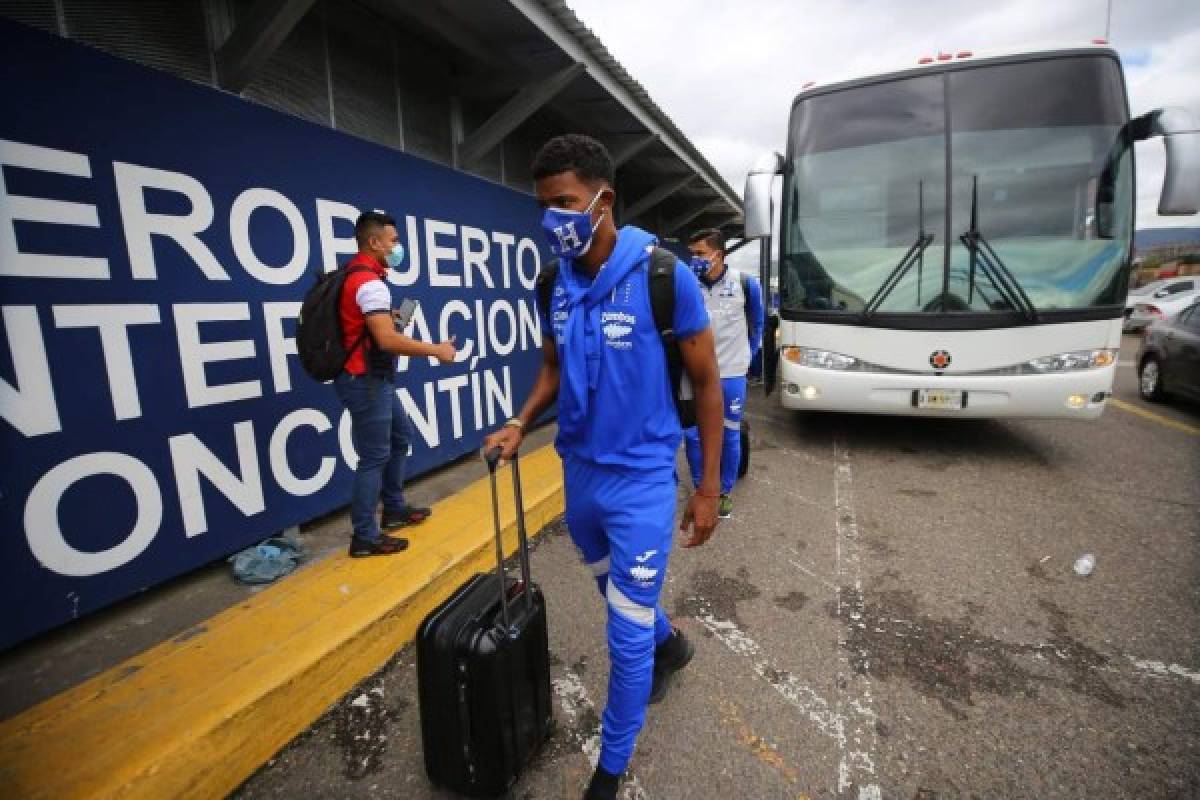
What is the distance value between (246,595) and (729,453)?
9.53 ft

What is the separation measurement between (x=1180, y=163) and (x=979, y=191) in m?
1.26

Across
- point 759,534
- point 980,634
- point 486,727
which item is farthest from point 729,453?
point 486,727

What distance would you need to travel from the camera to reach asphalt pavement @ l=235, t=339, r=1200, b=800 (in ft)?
6.14

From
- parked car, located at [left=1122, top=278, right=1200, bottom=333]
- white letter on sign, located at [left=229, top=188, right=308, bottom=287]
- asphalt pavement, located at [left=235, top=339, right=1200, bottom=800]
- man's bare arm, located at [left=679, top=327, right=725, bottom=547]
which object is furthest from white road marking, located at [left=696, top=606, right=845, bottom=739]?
parked car, located at [left=1122, top=278, right=1200, bottom=333]

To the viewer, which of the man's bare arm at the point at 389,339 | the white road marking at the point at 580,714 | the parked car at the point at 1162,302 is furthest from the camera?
the parked car at the point at 1162,302

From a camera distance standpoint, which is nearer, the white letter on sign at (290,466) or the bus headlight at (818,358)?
the white letter on sign at (290,466)

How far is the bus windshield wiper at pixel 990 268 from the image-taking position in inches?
175

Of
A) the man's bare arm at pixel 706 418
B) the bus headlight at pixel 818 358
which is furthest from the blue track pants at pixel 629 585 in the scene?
the bus headlight at pixel 818 358

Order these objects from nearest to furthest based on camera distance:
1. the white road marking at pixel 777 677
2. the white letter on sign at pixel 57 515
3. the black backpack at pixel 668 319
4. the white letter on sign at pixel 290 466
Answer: the black backpack at pixel 668 319 < the white road marking at pixel 777 677 < the white letter on sign at pixel 57 515 < the white letter on sign at pixel 290 466

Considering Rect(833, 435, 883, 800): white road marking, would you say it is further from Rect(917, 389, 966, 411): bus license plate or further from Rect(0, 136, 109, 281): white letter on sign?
Rect(0, 136, 109, 281): white letter on sign

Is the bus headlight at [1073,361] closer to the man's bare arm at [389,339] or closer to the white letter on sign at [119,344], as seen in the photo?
the man's bare arm at [389,339]

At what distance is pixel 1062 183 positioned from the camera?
14.7ft

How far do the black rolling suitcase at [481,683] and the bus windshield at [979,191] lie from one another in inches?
166

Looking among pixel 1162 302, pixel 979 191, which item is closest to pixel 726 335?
pixel 979 191
